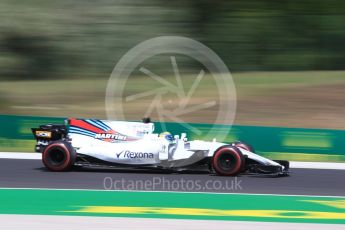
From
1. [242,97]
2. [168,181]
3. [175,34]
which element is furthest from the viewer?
[175,34]

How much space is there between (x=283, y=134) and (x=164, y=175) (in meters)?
3.53

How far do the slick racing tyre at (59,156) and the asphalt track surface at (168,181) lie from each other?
0.12m

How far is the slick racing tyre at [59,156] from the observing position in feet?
33.3

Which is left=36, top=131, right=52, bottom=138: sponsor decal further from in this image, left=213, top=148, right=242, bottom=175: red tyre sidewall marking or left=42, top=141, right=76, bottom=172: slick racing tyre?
left=213, top=148, right=242, bottom=175: red tyre sidewall marking

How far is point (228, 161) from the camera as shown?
9.88m

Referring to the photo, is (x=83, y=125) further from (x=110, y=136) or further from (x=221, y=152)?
(x=221, y=152)

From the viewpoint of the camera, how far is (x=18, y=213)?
288 inches

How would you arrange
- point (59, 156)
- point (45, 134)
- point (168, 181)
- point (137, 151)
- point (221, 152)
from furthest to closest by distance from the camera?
point (45, 134) → point (59, 156) → point (137, 151) → point (221, 152) → point (168, 181)

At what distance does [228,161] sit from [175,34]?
57.8 feet

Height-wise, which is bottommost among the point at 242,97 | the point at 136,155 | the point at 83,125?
the point at 136,155

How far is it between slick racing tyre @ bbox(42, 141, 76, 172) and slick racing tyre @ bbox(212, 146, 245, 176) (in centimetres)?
205

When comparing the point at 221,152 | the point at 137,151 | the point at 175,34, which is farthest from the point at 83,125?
the point at 175,34

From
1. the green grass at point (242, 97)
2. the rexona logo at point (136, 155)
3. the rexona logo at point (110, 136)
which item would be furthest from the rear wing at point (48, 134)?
the green grass at point (242, 97)

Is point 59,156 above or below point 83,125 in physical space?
below
